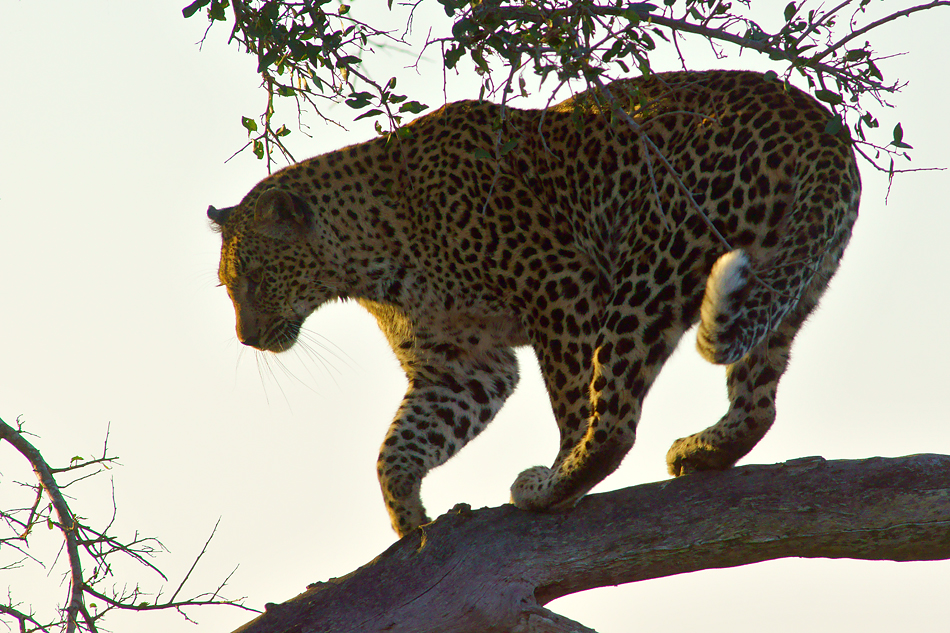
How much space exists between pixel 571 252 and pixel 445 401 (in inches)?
59.0

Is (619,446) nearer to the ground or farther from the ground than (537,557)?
farther from the ground

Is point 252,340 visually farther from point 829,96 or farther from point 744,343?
point 829,96

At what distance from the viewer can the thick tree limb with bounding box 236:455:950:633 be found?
470 cm

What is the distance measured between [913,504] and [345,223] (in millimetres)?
3569

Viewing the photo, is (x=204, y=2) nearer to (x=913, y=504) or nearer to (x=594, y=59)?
(x=594, y=59)

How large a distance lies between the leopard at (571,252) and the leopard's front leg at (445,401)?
0.04 feet

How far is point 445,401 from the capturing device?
268 inches

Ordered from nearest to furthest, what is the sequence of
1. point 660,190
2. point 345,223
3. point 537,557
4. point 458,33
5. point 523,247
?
1. point 458,33
2. point 537,557
3. point 660,190
4. point 523,247
5. point 345,223

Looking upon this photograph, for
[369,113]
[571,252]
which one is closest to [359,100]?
[369,113]

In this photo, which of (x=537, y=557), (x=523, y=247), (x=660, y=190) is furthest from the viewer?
(x=523, y=247)

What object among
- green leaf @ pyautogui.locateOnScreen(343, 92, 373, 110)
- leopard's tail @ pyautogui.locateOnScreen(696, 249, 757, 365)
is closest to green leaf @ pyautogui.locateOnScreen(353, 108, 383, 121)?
green leaf @ pyautogui.locateOnScreen(343, 92, 373, 110)

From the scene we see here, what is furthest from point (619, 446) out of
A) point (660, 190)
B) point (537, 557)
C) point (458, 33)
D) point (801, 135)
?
point (458, 33)

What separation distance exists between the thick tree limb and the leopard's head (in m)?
2.12

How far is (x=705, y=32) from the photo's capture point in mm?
4305
